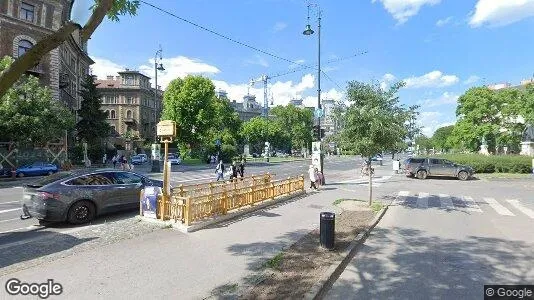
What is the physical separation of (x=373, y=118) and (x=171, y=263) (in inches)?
366

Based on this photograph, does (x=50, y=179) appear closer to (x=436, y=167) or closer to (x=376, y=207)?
(x=376, y=207)

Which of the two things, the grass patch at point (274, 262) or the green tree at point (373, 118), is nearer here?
the grass patch at point (274, 262)

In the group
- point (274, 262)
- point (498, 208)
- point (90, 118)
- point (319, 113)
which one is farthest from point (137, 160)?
point (274, 262)

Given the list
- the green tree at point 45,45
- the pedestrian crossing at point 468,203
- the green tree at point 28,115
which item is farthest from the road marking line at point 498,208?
the green tree at point 28,115

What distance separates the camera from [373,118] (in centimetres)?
1380

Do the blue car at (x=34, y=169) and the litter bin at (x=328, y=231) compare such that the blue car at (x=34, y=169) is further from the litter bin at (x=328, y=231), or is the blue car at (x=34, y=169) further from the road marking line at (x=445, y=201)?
the litter bin at (x=328, y=231)

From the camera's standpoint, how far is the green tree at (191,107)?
175 feet

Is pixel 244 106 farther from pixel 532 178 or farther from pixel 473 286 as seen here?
pixel 473 286

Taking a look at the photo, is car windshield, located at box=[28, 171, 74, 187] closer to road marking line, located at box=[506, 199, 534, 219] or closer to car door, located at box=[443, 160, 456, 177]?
road marking line, located at box=[506, 199, 534, 219]

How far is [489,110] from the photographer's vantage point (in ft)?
167

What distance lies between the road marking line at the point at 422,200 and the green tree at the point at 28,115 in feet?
85.8

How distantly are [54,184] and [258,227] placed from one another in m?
5.61

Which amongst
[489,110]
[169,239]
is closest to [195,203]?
[169,239]

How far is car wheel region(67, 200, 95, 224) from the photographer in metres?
10.5
